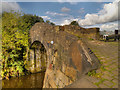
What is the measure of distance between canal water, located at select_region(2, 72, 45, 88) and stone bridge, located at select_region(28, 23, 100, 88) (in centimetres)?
341

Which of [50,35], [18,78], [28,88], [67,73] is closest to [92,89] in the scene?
[67,73]

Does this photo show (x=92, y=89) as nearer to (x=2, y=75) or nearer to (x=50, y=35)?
(x=50, y=35)

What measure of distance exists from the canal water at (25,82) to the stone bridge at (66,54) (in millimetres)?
3411

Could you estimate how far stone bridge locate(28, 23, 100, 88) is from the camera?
2.71m

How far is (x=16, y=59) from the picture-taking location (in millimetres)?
8680

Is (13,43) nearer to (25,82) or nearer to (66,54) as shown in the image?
(25,82)

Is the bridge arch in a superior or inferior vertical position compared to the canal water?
superior

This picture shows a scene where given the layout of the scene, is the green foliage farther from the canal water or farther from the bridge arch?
the bridge arch

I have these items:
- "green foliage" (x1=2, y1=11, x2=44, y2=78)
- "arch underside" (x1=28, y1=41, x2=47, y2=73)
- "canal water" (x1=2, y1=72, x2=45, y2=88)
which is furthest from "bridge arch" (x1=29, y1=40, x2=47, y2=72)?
"canal water" (x1=2, y1=72, x2=45, y2=88)

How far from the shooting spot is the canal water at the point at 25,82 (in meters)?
7.33

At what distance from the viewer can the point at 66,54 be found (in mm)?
3668

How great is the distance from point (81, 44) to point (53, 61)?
245 centimetres

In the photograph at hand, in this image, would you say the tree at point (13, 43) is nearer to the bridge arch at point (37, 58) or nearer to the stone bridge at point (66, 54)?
the bridge arch at point (37, 58)

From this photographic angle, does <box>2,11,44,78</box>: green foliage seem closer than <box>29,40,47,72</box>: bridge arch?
Yes
